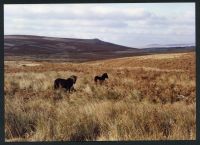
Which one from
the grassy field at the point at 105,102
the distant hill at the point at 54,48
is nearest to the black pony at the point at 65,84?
the grassy field at the point at 105,102

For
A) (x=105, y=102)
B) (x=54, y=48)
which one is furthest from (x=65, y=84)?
(x=105, y=102)

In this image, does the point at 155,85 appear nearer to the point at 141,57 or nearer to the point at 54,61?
the point at 54,61

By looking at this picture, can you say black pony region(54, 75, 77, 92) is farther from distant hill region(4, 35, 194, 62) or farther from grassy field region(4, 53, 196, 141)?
distant hill region(4, 35, 194, 62)

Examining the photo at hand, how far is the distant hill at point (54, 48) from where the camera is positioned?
1020 centimetres

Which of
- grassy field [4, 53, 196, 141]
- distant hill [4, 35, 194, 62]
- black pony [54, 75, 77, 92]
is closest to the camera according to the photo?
grassy field [4, 53, 196, 141]

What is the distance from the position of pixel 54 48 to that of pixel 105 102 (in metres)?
2.09

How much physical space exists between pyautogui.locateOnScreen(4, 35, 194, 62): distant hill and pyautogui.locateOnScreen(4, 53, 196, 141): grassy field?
0.25 metres

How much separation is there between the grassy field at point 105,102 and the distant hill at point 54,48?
251 millimetres

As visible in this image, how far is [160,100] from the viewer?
9.75 m

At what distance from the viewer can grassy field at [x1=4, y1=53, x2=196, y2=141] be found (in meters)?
7.95

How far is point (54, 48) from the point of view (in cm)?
1104

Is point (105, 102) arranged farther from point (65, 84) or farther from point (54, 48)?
point (65, 84)

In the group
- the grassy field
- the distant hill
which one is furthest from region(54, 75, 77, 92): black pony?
the distant hill

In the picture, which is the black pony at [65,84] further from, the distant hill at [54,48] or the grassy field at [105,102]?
the distant hill at [54,48]
